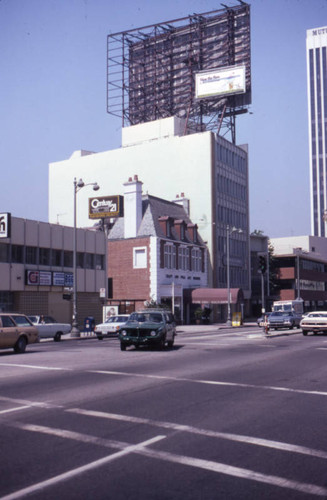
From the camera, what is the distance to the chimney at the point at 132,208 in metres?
60.4

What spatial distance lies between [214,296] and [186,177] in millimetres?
17254

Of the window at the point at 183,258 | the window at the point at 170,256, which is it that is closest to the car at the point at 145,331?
the window at the point at 170,256

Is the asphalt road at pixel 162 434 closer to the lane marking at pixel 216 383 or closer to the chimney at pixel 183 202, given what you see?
the lane marking at pixel 216 383

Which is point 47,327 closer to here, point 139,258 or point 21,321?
point 21,321

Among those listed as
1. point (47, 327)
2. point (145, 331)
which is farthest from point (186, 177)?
point (145, 331)

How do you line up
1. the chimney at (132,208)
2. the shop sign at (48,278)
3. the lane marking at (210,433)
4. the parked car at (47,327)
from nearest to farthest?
1. the lane marking at (210,433)
2. the parked car at (47,327)
3. the shop sign at (48,278)
4. the chimney at (132,208)

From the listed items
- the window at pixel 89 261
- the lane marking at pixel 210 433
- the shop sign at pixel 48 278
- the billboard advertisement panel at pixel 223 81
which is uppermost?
the billboard advertisement panel at pixel 223 81

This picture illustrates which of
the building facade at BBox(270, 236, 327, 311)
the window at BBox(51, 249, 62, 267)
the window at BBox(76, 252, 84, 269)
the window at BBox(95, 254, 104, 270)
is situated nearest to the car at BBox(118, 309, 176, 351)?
the window at BBox(51, 249, 62, 267)

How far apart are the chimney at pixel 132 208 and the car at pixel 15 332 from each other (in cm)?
3692

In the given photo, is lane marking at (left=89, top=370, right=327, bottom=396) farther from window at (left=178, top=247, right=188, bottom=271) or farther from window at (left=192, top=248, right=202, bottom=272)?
window at (left=192, top=248, right=202, bottom=272)

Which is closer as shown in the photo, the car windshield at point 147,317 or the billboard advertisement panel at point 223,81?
the car windshield at point 147,317

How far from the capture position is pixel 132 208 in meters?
60.7

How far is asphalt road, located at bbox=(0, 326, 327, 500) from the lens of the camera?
19.2ft

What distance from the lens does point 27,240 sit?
4281 centimetres
